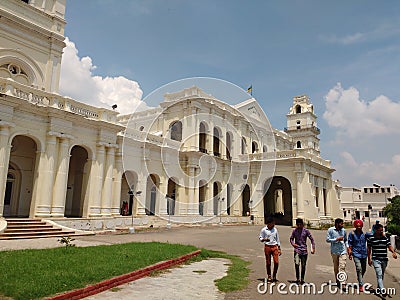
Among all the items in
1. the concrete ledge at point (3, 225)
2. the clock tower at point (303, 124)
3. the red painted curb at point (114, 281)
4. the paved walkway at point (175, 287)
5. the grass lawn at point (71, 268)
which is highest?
the clock tower at point (303, 124)

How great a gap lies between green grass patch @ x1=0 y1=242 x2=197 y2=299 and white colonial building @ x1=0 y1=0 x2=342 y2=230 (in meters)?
9.42

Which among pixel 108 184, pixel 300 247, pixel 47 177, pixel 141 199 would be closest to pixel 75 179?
pixel 108 184

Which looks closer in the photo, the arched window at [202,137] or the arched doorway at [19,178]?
the arched doorway at [19,178]

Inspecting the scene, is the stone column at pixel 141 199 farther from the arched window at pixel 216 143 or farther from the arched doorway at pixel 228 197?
the arched doorway at pixel 228 197

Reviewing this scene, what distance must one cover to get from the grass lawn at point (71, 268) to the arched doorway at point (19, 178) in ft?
41.3

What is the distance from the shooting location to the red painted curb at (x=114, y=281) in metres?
5.60

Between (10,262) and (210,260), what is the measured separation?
618 centimetres

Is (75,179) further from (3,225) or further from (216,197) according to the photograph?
(216,197)

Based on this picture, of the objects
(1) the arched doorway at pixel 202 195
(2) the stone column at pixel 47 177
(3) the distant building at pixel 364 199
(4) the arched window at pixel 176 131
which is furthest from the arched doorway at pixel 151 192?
(3) the distant building at pixel 364 199

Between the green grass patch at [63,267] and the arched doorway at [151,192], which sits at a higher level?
the arched doorway at [151,192]

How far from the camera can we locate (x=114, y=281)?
6.78 metres

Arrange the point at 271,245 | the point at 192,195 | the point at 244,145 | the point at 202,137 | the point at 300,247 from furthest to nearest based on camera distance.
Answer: the point at 244,145 → the point at 202,137 → the point at 192,195 → the point at 271,245 → the point at 300,247

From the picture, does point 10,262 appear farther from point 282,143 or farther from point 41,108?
point 282,143

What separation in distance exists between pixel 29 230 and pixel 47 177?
346cm
